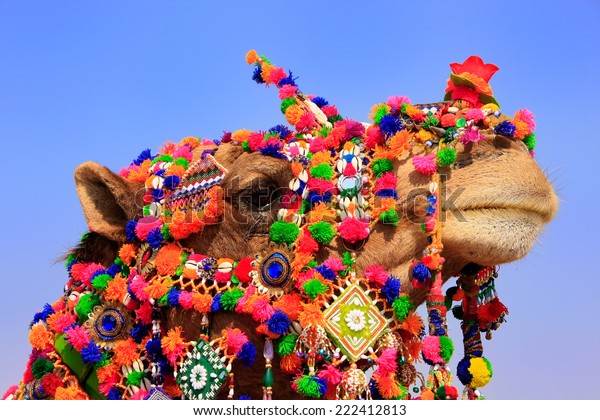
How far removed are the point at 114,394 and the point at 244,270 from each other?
4.46ft

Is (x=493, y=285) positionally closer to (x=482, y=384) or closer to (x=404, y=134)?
(x=482, y=384)

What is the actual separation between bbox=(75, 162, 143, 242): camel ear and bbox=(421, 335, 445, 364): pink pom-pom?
8.18ft

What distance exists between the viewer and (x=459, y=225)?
214 inches

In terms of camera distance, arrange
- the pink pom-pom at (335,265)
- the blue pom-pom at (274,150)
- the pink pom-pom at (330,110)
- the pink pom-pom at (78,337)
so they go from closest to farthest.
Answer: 1. the pink pom-pom at (335,265)
2. the blue pom-pom at (274,150)
3. the pink pom-pom at (78,337)
4. the pink pom-pom at (330,110)

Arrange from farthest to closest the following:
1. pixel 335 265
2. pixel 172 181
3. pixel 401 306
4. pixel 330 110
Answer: pixel 330 110 < pixel 172 181 < pixel 335 265 < pixel 401 306

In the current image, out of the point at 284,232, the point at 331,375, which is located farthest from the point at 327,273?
the point at 331,375

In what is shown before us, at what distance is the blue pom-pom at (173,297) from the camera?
584 centimetres

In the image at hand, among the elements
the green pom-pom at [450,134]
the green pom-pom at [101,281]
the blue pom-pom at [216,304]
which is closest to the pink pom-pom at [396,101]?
the green pom-pom at [450,134]

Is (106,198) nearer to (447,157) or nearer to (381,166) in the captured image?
(381,166)

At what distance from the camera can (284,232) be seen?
571cm

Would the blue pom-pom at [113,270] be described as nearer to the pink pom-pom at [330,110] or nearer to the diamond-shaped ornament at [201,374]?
the diamond-shaped ornament at [201,374]

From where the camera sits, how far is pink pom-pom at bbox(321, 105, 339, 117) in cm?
671

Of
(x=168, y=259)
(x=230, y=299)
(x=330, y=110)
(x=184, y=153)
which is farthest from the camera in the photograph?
(x=330, y=110)
